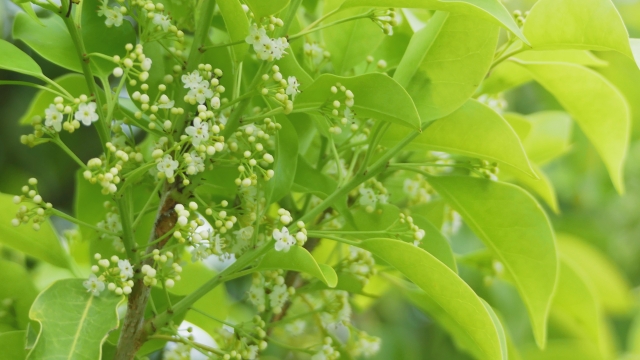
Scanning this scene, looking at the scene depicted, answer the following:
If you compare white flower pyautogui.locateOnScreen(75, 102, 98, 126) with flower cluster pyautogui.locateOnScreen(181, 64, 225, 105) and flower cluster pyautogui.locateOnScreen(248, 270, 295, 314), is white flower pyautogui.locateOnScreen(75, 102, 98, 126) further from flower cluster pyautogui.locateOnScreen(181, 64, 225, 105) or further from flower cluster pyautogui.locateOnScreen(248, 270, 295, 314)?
flower cluster pyautogui.locateOnScreen(248, 270, 295, 314)

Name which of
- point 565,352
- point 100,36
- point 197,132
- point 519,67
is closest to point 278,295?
point 197,132

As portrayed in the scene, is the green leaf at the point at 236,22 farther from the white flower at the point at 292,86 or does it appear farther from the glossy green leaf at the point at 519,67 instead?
the glossy green leaf at the point at 519,67

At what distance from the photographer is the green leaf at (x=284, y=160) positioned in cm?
72

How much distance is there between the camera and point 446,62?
70 cm

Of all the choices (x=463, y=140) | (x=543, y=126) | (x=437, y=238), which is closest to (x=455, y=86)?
(x=463, y=140)

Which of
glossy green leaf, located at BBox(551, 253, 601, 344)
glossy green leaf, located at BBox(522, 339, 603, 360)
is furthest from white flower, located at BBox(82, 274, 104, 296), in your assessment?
glossy green leaf, located at BBox(522, 339, 603, 360)

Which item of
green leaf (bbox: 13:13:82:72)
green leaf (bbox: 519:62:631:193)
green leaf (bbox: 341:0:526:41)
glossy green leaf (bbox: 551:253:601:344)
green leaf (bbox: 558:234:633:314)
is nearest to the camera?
green leaf (bbox: 341:0:526:41)

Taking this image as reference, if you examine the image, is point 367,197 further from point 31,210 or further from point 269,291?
point 31,210

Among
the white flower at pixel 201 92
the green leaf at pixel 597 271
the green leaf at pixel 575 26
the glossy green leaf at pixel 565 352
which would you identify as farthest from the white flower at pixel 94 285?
the green leaf at pixel 597 271

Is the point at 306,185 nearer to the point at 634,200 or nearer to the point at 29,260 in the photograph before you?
the point at 29,260

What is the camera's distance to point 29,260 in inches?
65.9

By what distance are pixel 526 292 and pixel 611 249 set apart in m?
2.04

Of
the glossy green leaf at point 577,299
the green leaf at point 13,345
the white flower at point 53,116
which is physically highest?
the white flower at point 53,116

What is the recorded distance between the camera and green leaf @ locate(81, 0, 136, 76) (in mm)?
738
